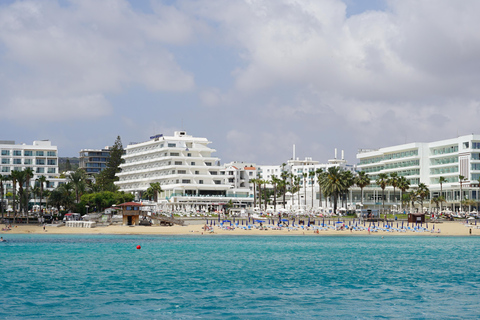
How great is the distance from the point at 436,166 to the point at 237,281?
105 metres

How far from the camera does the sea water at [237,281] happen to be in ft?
100

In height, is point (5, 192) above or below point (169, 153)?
below

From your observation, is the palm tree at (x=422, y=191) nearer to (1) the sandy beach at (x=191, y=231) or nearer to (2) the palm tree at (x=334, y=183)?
(2) the palm tree at (x=334, y=183)

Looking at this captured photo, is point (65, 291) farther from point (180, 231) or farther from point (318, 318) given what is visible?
point (180, 231)

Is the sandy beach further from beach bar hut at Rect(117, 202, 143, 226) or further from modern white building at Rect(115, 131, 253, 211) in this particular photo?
modern white building at Rect(115, 131, 253, 211)

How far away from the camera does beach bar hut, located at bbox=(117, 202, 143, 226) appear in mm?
100500

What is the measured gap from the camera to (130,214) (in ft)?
331

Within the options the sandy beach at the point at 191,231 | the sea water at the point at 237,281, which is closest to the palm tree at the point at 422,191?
the sandy beach at the point at 191,231

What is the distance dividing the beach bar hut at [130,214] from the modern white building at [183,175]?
74.3 ft

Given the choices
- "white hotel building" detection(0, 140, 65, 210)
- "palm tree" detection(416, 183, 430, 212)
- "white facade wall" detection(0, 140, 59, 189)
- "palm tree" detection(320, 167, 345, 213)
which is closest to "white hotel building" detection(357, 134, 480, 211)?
"palm tree" detection(416, 183, 430, 212)

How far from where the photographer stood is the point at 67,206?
123 m

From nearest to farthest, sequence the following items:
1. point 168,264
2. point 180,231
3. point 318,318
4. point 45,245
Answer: point 318,318, point 168,264, point 45,245, point 180,231

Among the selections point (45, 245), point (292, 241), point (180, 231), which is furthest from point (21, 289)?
point (180, 231)

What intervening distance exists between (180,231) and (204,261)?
4063 cm
